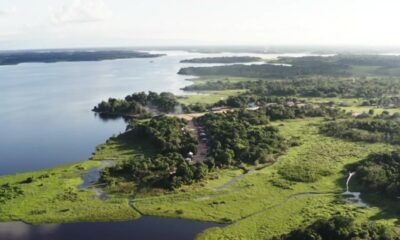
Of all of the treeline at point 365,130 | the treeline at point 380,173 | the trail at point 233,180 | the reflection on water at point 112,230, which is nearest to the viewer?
the reflection on water at point 112,230

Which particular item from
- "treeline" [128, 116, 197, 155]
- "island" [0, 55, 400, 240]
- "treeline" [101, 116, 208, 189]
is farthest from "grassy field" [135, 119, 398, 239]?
"treeline" [128, 116, 197, 155]

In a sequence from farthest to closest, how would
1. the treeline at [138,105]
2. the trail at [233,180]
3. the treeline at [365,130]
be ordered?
the treeline at [138,105], the treeline at [365,130], the trail at [233,180]

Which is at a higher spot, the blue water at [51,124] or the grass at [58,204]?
the blue water at [51,124]

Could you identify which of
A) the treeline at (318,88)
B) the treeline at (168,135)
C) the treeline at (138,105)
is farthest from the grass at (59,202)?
the treeline at (318,88)

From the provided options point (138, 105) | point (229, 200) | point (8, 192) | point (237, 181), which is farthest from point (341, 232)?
point (138, 105)

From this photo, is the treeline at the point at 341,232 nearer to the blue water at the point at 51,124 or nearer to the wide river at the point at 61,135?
the wide river at the point at 61,135

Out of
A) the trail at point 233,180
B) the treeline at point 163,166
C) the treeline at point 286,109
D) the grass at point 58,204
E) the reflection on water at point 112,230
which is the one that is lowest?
the reflection on water at point 112,230
